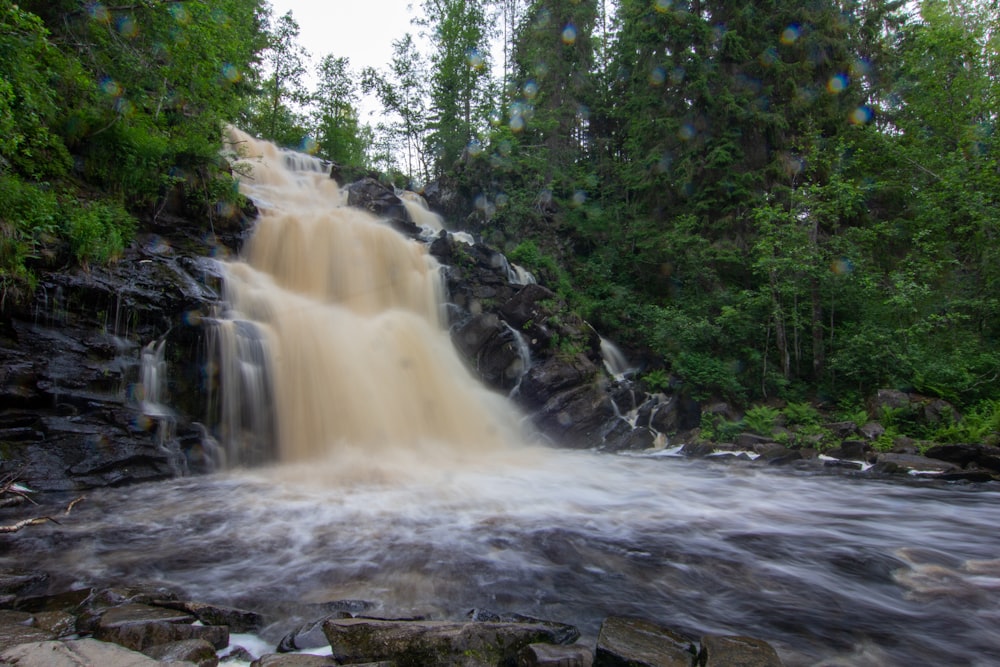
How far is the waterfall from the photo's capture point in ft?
31.9

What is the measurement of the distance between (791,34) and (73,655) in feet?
73.3

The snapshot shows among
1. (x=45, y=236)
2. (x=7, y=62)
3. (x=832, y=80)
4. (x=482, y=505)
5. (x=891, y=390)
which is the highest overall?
(x=832, y=80)

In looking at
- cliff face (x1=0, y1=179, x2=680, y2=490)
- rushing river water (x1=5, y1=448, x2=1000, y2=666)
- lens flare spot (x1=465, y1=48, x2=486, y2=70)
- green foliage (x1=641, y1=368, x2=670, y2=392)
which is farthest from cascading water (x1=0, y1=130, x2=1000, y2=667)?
lens flare spot (x1=465, y1=48, x2=486, y2=70)

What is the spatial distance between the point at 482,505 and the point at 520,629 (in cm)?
390

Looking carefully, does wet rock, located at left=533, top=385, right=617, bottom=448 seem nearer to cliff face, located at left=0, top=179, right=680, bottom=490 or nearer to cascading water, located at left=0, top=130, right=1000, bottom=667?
cliff face, located at left=0, top=179, right=680, bottom=490

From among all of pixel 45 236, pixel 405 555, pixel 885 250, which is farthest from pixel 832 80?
pixel 45 236

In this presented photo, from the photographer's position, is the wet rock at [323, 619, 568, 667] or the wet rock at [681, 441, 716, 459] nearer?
the wet rock at [323, 619, 568, 667]

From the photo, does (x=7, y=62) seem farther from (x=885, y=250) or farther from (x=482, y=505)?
(x=885, y=250)

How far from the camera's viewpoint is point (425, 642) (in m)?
3.19

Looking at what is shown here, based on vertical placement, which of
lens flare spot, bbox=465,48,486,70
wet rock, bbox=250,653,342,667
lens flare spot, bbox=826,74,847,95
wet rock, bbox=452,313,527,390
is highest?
lens flare spot, bbox=465,48,486,70

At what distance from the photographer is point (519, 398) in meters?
13.4

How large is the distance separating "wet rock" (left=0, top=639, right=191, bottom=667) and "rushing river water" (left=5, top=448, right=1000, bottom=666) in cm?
109

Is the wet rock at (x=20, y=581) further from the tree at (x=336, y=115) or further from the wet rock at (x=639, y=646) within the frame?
the tree at (x=336, y=115)

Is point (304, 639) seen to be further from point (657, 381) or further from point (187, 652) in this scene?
point (657, 381)
